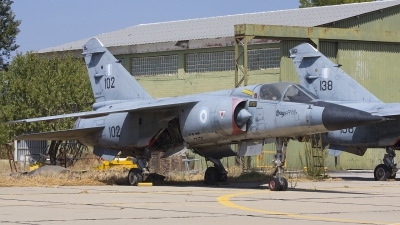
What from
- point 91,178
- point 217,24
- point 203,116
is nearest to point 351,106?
point 203,116

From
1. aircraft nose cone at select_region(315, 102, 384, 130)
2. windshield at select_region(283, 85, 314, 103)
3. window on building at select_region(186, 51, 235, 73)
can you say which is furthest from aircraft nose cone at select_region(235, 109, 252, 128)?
window on building at select_region(186, 51, 235, 73)

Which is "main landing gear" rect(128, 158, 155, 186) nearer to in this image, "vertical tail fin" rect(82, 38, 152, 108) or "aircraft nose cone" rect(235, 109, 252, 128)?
"vertical tail fin" rect(82, 38, 152, 108)

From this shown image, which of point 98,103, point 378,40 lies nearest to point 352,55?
point 378,40

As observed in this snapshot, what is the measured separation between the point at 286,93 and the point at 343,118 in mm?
1827

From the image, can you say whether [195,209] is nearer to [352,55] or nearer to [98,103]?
[98,103]

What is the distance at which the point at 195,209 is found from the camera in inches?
415

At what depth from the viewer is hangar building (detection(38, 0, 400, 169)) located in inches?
1176

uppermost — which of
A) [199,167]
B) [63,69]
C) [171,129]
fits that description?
[63,69]

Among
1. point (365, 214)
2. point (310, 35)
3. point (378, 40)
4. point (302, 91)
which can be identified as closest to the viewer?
point (365, 214)

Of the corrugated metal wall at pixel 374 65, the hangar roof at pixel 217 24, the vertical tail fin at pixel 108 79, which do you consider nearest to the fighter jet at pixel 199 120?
the vertical tail fin at pixel 108 79

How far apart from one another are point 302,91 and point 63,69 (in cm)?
2358

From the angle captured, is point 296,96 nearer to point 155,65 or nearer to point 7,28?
point 155,65

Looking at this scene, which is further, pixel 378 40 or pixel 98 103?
pixel 378 40

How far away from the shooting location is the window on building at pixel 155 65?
33819mm
